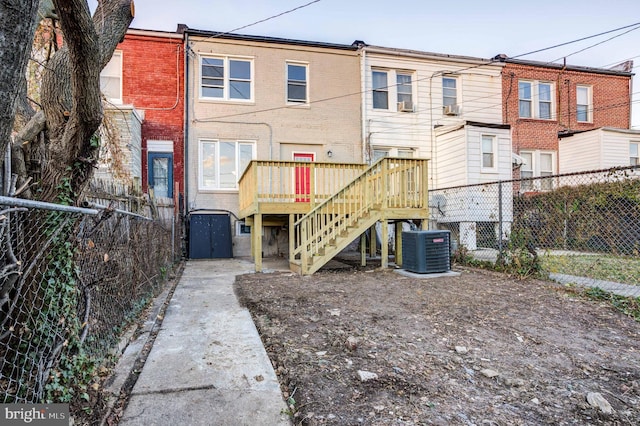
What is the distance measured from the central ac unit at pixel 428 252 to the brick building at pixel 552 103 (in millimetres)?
8286

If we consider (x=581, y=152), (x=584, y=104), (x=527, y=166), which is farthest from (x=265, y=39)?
(x=584, y=104)

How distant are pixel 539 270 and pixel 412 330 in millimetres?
4107

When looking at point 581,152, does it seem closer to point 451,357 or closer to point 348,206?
point 348,206

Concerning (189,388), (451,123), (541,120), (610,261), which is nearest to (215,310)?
(189,388)

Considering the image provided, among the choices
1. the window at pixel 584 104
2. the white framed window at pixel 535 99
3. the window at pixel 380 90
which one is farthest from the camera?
the window at pixel 584 104

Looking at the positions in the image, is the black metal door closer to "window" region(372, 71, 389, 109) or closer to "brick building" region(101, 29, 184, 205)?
"brick building" region(101, 29, 184, 205)

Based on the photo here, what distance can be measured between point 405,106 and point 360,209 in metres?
6.62

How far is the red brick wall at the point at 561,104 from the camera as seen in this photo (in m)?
13.0

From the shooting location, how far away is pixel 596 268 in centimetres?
701

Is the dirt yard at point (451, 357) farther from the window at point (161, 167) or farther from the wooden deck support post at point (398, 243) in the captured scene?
the window at point (161, 167)

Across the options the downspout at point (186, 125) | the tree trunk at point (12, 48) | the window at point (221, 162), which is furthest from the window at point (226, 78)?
the tree trunk at point (12, 48)

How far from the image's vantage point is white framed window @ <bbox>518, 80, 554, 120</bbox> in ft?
43.5

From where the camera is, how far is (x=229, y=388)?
2.34m

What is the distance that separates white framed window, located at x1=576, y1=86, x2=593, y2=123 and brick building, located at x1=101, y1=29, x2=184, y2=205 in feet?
49.1
